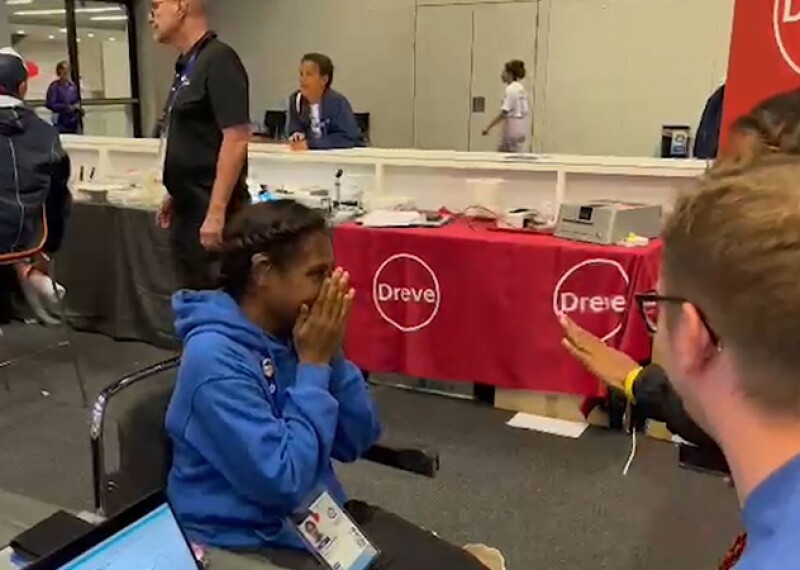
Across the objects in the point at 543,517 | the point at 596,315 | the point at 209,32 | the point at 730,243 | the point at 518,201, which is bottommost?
the point at 543,517

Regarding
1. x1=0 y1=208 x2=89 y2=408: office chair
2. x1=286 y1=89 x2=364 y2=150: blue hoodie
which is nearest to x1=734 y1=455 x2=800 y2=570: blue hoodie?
x1=0 y1=208 x2=89 y2=408: office chair

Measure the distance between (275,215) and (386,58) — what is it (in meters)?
7.37

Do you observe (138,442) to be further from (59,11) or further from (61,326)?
(59,11)

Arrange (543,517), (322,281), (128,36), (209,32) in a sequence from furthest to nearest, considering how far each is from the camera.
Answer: (128,36)
(209,32)
(543,517)
(322,281)

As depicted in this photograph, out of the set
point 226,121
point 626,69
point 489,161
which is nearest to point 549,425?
point 489,161

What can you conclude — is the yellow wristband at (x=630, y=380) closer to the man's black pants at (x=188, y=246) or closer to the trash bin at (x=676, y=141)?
the man's black pants at (x=188, y=246)

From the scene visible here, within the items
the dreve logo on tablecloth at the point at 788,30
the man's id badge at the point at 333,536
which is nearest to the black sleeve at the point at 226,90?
the dreve logo on tablecloth at the point at 788,30

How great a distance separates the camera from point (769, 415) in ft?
2.07

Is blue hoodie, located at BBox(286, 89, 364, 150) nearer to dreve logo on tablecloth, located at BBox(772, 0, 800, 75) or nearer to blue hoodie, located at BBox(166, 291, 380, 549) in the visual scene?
dreve logo on tablecloth, located at BBox(772, 0, 800, 75)

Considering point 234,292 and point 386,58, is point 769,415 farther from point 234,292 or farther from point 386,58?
point 386,58

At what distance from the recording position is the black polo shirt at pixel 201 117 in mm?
2898

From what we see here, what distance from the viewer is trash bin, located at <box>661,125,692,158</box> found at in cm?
705

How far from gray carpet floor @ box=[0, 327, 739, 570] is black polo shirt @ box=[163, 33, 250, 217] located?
96cm

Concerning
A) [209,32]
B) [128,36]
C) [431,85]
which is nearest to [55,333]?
[209,32]
